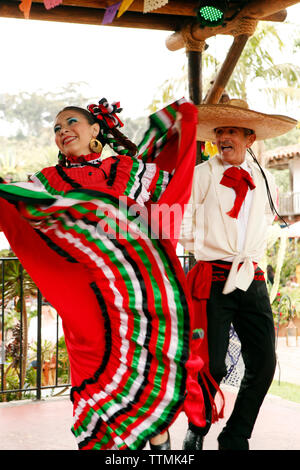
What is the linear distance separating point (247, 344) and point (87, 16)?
8.53 feet

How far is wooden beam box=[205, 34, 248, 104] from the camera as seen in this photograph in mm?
4246

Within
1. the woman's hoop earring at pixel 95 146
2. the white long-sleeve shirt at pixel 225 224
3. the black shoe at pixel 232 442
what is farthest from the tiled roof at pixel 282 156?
the woman's hoop earring at pixel 95 146

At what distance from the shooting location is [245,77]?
13.8m

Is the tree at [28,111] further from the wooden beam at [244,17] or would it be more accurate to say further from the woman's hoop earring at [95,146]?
the woman's hoop earring at [95,146]

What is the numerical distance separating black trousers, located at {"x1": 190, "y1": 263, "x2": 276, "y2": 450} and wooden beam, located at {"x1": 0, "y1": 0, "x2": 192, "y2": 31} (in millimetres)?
2223

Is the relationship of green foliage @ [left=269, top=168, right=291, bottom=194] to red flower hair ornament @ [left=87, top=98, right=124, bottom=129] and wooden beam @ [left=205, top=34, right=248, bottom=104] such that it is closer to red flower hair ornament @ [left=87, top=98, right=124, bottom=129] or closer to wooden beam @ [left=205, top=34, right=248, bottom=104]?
wooden beam @ [left=205, top=34, right=248, bottom=104]

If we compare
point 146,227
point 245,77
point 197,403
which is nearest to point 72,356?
Answer: point 146,227

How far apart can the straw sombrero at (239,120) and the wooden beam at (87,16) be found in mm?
1410

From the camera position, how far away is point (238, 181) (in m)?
3.05

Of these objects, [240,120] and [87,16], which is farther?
[87,16]

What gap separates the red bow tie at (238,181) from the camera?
303 cm

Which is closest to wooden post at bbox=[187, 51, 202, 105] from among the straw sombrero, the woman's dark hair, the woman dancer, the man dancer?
the straw sombrero

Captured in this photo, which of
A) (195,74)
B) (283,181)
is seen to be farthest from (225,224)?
(283,181)

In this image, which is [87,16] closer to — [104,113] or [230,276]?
[104,113]
